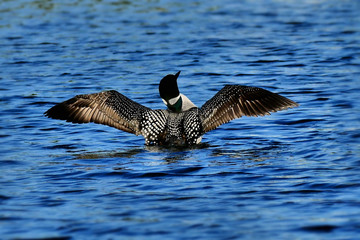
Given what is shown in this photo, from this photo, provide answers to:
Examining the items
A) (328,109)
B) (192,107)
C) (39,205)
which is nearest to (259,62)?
(328,109)

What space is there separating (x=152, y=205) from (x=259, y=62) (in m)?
8.98

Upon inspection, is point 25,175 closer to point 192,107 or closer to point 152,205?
point 152,205

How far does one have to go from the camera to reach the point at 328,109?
36.2 feet

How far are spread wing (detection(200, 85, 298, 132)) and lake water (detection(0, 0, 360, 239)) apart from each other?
1.12ft

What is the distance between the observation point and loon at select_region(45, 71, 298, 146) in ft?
30.9

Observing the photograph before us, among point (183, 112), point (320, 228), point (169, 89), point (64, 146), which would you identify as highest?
point (169, 89)

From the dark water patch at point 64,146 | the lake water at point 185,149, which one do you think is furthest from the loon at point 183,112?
the dark water patch at point 64,146

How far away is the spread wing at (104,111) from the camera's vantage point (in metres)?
9.80

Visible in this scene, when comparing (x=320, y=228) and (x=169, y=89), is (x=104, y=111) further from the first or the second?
(x=320, y=228)

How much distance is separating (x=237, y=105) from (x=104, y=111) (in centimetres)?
185

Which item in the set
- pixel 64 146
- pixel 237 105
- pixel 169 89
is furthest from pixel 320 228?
pixel 64 146

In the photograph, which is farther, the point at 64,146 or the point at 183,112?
the point at 183,112

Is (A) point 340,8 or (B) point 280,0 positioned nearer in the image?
(A) point 340,8

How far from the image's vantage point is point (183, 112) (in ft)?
31.6
